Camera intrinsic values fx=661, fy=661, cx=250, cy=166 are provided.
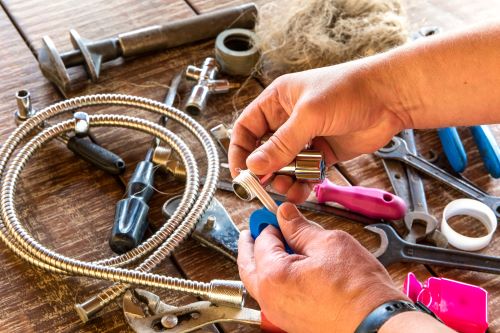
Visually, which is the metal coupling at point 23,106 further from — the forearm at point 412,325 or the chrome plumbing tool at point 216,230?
the forearm at point 412,325

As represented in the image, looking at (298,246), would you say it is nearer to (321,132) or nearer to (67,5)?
(321,132)

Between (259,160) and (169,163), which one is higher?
(259,160)

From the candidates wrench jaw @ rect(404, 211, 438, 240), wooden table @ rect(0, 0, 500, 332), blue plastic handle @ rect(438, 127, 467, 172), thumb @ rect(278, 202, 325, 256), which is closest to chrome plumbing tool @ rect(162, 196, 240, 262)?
wooden table @ rect(0, 0, 500, 332)

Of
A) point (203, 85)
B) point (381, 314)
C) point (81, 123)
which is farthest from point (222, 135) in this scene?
point (381, 314)

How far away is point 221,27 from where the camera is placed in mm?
1118

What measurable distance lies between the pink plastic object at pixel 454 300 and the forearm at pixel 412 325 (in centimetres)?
14

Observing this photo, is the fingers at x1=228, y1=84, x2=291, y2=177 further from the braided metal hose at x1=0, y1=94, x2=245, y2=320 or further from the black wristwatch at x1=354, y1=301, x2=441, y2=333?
the black wristwatch at x1=354, y1=301, x2=441, y2=333

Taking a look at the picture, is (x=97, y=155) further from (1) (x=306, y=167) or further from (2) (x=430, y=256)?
(2) (x=430, y=256)

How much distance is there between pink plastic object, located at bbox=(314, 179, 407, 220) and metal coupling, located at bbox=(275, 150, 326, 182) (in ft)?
0.35

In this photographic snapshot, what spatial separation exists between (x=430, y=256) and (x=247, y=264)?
0.25m

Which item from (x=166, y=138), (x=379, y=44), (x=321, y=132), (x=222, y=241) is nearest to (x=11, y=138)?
(x=166, y=138)

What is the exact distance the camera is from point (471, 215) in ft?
2.89

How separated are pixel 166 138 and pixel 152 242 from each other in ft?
0.56

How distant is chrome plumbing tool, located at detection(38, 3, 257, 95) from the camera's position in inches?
39.9
